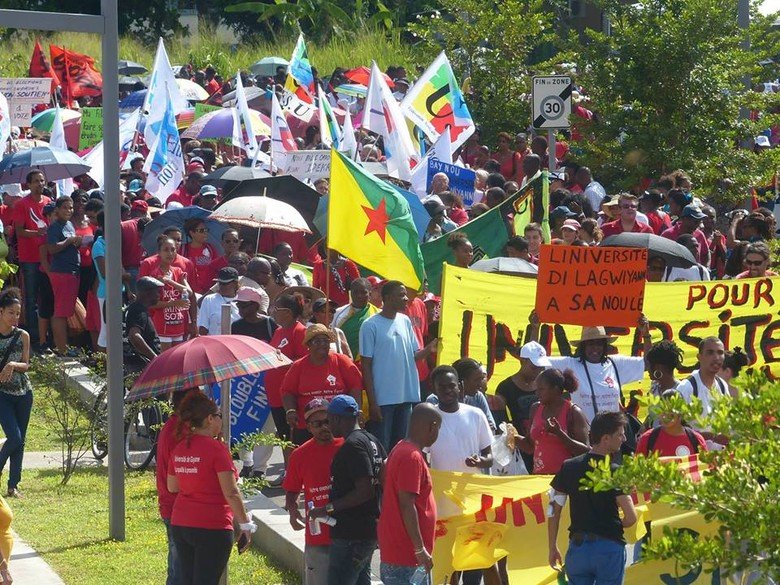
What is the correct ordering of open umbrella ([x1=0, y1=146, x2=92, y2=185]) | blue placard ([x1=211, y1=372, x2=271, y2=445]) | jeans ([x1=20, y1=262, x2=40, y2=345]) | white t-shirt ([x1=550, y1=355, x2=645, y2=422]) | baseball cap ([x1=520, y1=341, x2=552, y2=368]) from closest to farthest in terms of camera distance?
white t-shirt ([x1=550, y1=355, x2=645, y2=422])
baseball cap ([x1=520, y1=341, x2=552, y2=368])
blue placard ([x1=211, y1=372, x2=271, y2=445])
jeans ([x1=20, y1=262, x2=40, y2=345])
open umbrella ([x1=0, y1=146, x2=92, y2=185])

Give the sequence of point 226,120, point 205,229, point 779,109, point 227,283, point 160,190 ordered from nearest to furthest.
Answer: point 227,283
point 205,229
point 160,190
point 226,120
point 779,109

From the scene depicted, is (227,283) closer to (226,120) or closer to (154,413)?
(154,413)

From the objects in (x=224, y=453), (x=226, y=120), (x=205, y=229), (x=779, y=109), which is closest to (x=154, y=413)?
(x=205, y=229)

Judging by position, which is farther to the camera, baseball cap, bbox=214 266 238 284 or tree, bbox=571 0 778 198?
tree, bbox=571 0 778 198

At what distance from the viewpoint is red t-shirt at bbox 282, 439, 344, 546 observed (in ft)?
26.7

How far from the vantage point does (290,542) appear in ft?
31.6

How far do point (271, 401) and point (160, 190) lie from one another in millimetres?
8218

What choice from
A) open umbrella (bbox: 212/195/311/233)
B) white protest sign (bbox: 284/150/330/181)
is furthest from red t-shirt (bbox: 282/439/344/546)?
white protest sign (bbox: 284/150/330/181)

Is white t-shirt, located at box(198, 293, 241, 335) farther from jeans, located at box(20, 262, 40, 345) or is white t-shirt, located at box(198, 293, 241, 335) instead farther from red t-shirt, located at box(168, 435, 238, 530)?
jeans, located at box(20, 262, 40, 345)

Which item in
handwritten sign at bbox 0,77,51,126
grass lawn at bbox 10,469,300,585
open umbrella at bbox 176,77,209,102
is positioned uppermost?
open umbrella at bbox 176,77,209,102

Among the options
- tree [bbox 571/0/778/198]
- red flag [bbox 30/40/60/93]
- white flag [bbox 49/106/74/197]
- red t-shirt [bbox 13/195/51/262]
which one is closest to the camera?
red t-shirt [bbox 13/195/51/262]

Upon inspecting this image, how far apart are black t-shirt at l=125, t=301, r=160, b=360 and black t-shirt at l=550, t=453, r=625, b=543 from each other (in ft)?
20.7

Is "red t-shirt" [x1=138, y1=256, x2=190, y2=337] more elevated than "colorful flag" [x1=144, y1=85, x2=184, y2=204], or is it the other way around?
"colorful flag" [x1=144, y1=85, x2=184, y2=204]

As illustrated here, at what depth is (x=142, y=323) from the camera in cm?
1330
